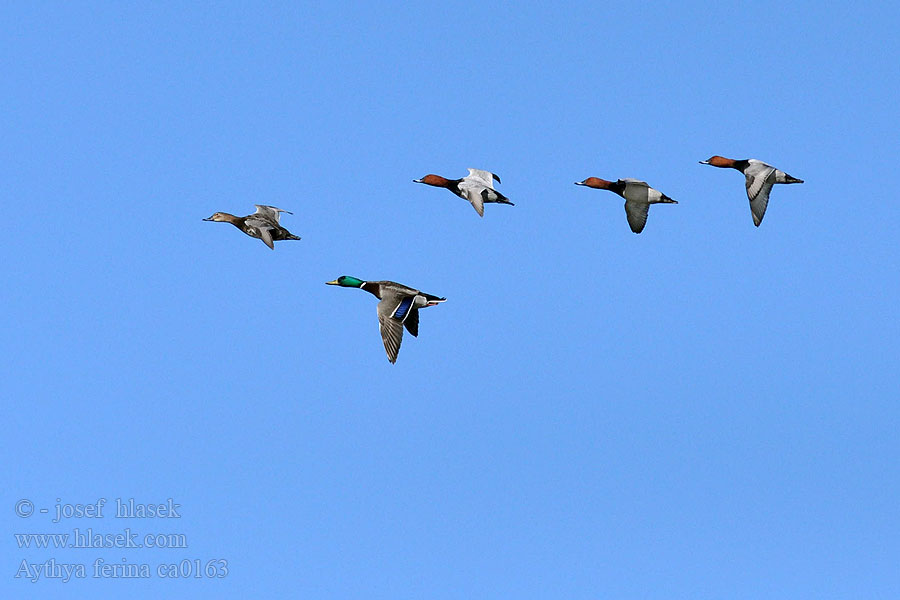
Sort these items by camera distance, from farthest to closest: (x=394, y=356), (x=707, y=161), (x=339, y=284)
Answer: (x=707, y=161) < (x=339, y=284) < (x=394, y=356)

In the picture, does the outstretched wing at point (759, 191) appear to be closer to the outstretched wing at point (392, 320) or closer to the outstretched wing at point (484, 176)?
the outstretched wing at point (484, 176)

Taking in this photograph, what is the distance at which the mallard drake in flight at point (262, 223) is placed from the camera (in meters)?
50.2

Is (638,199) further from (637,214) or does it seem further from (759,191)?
(759,191)

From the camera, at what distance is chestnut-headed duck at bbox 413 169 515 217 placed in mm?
50219

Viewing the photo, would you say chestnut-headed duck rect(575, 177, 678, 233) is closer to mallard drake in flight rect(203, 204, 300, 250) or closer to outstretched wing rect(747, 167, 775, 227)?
outstretched wing rect(747, 167, 775, 227)

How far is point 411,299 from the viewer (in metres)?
45.4

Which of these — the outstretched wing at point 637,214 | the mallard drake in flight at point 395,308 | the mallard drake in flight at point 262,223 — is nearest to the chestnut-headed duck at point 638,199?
the outstretched wing at point 637,214

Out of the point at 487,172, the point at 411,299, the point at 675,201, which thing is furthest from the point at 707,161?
the point at 411,299

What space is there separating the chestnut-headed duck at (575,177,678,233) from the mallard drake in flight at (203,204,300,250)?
11.9m

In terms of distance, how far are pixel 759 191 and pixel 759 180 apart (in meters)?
0.52

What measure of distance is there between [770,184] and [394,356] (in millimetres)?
15977

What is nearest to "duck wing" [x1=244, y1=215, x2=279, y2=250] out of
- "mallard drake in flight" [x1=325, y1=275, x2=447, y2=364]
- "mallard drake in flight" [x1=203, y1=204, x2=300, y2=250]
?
"mallard drake in flight" [x1=203, y1=204, x2=300, y2=250]

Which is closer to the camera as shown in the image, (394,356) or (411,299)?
(394,356)

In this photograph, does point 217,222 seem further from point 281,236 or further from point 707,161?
point 707,161
